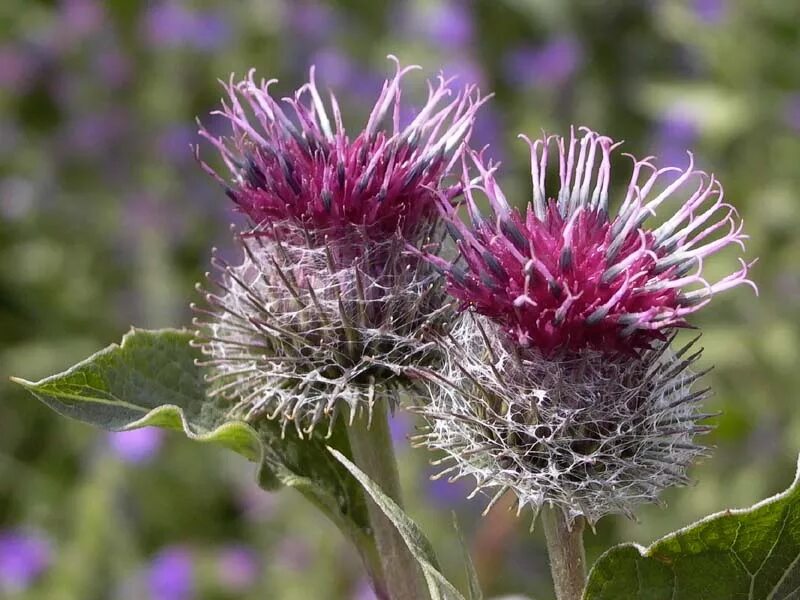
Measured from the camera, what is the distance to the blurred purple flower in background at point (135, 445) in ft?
19.4

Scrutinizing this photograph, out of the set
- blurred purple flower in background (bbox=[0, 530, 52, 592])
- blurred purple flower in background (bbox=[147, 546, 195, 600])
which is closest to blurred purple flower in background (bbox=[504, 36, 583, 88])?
blurred purple flower in background (bbox=[147, 546, 195, 600])

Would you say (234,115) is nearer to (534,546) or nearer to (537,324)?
(537,324)

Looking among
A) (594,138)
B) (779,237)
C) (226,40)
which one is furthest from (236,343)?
(226,40)

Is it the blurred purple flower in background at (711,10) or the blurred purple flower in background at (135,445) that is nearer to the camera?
the blurred purple flower in background at (135,445)

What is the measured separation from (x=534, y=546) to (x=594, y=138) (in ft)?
14.9

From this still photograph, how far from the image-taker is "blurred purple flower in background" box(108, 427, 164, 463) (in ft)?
19.4

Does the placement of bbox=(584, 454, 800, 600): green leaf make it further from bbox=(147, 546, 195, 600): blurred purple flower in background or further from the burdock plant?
bbox=(147, 546, 195, 600): blurred purple flower in background

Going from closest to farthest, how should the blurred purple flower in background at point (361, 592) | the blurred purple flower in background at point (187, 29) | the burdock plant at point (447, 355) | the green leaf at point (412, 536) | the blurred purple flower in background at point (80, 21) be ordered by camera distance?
the green leaf at point (412, 536), the burdock plant at point (447, 355), the blurred purple flower in background at point (361, 592), the blurred purple flower in background at point (187, 29), the blurred purple flower in background at point (80, 21)

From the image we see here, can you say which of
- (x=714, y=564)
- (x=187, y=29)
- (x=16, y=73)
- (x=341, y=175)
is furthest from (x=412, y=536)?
(x=16, y=73)

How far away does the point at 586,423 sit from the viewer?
185 centimetres

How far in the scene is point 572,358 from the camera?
1.84 m

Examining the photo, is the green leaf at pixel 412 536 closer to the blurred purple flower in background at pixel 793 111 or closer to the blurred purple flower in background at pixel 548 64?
the blurred purple flower in background at pixel 793 111

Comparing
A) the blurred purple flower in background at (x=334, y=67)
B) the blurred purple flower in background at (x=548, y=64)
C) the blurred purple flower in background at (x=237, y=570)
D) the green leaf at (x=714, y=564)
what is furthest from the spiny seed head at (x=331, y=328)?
the blurred purple flower in background at (x=548, y=64)

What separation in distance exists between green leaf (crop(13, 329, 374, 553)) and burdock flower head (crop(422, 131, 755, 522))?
0.36m
